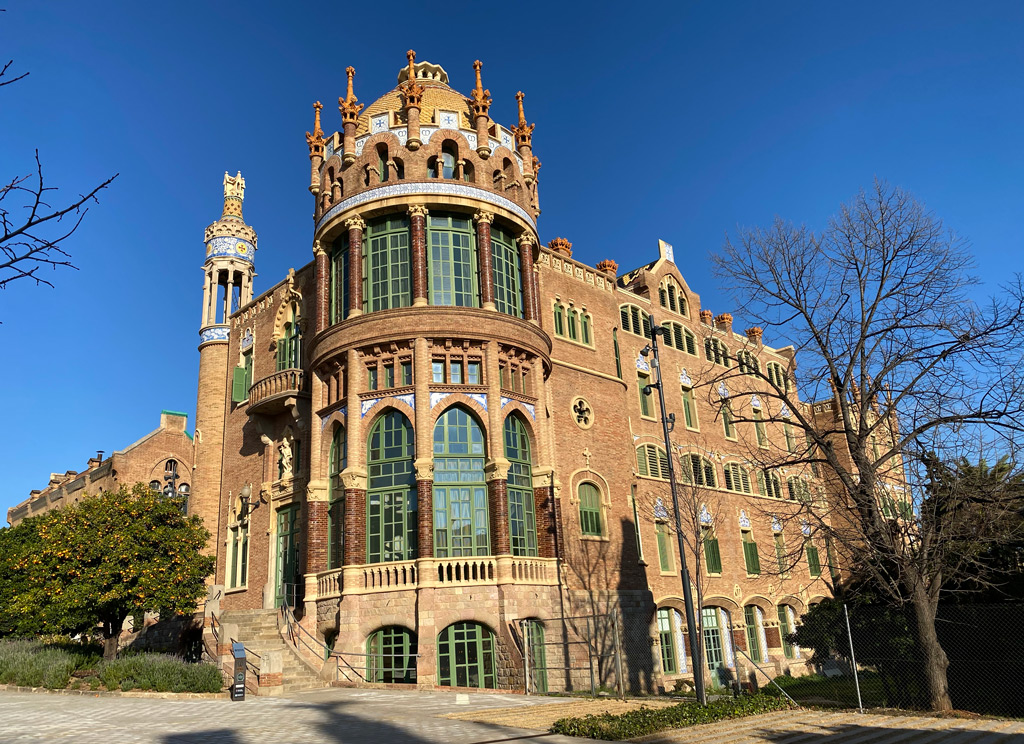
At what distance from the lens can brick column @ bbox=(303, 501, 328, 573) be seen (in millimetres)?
23766

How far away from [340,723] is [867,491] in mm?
11197

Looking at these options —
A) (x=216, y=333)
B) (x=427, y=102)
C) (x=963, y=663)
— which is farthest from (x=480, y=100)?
(x=963, y=663)

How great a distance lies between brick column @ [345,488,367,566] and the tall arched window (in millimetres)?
4265

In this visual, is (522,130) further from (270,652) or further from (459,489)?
(270,652)

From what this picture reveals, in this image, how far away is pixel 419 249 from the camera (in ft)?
80.3

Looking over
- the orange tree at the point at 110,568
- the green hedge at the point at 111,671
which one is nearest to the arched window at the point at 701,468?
the orange tree at the point at 110,568

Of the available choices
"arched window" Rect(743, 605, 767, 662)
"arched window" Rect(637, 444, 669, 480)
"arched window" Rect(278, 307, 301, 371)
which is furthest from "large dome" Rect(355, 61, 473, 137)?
"arched window" Rect(743, 605, 767, 662)

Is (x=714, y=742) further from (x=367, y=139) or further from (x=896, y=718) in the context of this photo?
(x=367, y=139)

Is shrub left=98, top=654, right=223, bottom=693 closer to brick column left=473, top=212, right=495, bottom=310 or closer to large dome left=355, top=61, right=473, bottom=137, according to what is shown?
brick column left=473, top=212, right=495, bottom=310

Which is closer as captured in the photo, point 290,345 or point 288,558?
point 288,558

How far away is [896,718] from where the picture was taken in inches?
560

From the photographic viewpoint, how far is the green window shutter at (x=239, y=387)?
3219 cm

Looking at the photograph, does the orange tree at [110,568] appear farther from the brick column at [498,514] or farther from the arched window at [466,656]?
the brick column at [498,514]

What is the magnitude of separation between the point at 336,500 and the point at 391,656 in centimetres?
524
